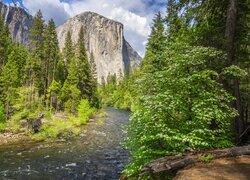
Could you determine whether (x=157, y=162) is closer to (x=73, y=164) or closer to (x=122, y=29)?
(x=73, y=164)

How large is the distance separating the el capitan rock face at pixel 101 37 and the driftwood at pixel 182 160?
15521cm

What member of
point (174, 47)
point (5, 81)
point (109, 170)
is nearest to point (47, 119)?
point (5, 81)

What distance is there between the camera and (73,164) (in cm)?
1557

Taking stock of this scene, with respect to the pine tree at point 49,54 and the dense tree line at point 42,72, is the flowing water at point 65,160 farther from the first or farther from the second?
the pine tree at point 49,54

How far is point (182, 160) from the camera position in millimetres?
6879

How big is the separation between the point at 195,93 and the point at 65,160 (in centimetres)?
1160

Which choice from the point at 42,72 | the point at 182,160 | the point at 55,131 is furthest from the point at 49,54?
the point at 182,160

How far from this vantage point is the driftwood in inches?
266

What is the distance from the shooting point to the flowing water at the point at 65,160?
1365cm

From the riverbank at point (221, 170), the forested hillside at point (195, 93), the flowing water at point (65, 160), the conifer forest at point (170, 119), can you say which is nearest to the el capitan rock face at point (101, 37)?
the conifer forest at point (170, 119)

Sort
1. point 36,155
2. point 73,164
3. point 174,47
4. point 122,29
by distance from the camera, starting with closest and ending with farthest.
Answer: point 174,47 → point 73,164 → point 36,155 → point 122,29

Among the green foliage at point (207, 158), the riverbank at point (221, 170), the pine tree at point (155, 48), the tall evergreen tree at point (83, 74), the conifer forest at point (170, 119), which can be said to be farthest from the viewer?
the tall evergreen tree at point (83, 74)

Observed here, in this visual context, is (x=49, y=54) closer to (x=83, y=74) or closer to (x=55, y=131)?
(x=83, y=74)

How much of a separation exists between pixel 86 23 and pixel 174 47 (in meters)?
174
